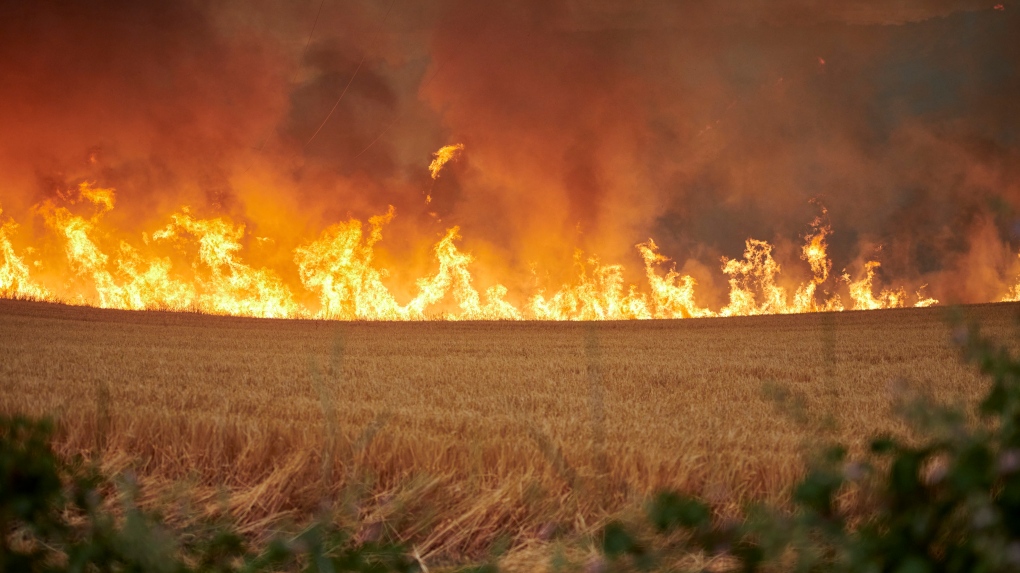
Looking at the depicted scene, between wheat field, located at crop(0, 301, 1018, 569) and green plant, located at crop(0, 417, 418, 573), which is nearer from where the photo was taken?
green plant, located at crop(0, 417, 418, 573)

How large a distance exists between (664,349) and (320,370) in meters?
10.2

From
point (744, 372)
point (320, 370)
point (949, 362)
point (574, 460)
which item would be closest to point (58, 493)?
point (574, 460)

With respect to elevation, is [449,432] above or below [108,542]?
above

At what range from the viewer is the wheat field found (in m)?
3.78

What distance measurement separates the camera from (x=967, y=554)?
1.68 m

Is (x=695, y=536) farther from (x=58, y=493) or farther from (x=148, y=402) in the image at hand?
(x=148, y=402)

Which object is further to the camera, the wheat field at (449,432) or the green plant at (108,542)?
the wheat field at (449,432)

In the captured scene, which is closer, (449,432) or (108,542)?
(108,542)

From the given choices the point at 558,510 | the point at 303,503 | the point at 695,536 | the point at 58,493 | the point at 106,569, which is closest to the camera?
the point at 695,536

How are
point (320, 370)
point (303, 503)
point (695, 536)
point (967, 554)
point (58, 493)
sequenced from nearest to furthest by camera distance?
point (967, 554)
point (695, 536)
point (58, 493)
point (303, 503)
point (320, 370)

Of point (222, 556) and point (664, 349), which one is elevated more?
point (664, 349)

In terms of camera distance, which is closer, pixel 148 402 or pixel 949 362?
→ pixel 148 402

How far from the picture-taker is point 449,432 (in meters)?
5.32

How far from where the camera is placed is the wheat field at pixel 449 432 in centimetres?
378
